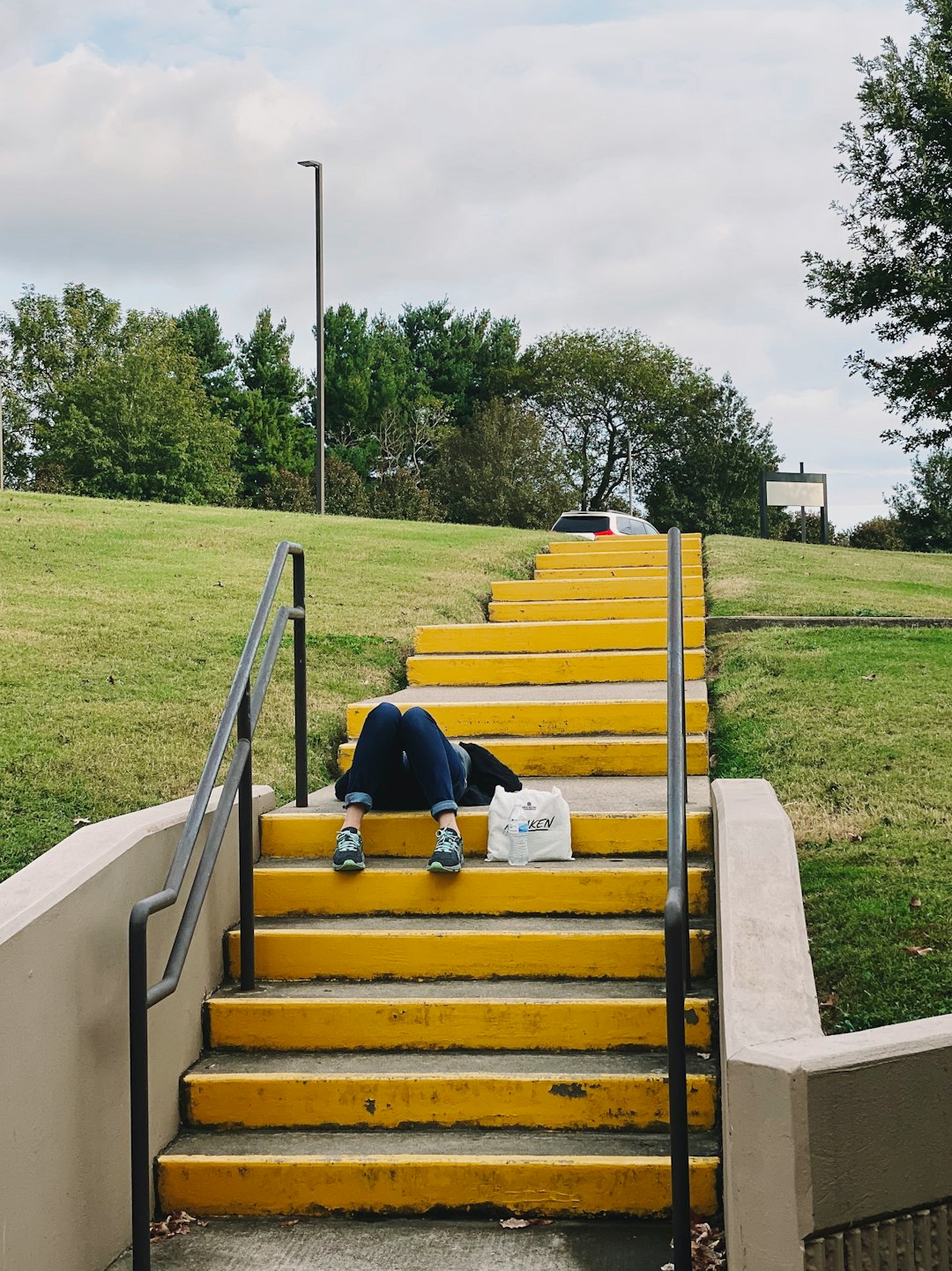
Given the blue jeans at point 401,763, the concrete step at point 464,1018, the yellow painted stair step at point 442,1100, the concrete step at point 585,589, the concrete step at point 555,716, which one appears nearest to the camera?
the yellow painted stair step at point 442,1100

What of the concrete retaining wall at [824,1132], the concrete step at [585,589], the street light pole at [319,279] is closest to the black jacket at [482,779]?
the concrete retaining wall at [824,1132]

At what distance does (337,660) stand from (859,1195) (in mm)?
6147

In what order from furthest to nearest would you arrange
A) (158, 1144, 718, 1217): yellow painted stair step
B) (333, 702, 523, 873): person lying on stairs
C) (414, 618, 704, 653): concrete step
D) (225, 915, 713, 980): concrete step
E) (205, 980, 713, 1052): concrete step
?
1. (414, 618, 704, 653): concrete step
2. (333, 702, 523, 873): person lying on stairs
3. (225, 915, 713, 980): concrete step
4. (205, 980, 713, 1052): concrete step
5. (158, 1144, 718, 1217): yellow painted stair step

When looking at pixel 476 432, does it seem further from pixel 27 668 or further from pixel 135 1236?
pixel 135 1236

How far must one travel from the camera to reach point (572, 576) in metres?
11.6

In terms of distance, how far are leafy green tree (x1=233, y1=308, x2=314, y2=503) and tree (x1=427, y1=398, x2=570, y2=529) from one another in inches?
252

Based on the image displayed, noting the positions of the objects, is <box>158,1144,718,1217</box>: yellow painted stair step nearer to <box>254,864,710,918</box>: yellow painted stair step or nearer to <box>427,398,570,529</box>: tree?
<box>254,864,710,918</box>: yellow painted stair step

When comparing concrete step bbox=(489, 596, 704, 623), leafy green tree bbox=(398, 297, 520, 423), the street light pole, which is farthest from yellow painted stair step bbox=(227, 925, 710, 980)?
leafy green tree bbox=(398, 297, 520, 423)

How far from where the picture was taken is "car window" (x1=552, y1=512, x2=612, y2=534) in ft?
56.0

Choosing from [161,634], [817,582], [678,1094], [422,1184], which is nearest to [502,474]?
[817,582]

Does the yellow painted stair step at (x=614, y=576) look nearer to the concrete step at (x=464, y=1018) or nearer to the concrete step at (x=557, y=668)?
the concrete step at (x=557, y=668)

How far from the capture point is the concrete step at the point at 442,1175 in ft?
12.0

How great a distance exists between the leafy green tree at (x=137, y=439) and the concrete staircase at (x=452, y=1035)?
38.0m

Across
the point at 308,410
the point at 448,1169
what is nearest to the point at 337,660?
the point at 448,1169
